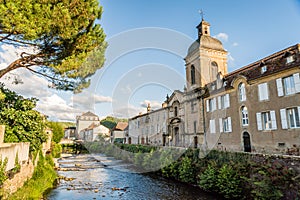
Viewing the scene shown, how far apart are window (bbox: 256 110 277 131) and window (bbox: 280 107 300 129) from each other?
681 millimetres

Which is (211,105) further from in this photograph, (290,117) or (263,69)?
(290,117)

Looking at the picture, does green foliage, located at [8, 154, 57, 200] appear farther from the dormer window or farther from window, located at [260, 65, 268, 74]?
the dormer window

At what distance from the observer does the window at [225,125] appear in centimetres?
1909

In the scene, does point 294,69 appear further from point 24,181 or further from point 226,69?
point 24,181

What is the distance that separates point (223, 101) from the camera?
20.2m

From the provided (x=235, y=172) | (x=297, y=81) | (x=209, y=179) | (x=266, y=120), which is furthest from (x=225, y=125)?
(x=235, y=172)

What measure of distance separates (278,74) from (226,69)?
35.9 feet

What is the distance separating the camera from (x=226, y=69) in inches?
1013

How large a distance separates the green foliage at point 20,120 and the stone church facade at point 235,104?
15.9 m

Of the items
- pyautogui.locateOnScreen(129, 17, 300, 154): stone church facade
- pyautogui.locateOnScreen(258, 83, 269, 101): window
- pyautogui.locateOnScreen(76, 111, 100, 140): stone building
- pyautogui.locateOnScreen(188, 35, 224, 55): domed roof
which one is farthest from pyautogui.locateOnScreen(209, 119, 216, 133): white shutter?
pyautogui.locateOnScreen(76, 111, 100, 140): stone building

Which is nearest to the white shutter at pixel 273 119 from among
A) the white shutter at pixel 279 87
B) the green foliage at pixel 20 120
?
the white shutter at pixel 279 87

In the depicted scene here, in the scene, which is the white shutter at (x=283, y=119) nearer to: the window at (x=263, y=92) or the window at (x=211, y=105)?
the window at (x=263, y=92)

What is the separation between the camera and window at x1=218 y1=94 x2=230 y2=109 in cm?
1962

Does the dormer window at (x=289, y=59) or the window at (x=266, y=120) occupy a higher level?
the dormer window at (x=289, y=59)
